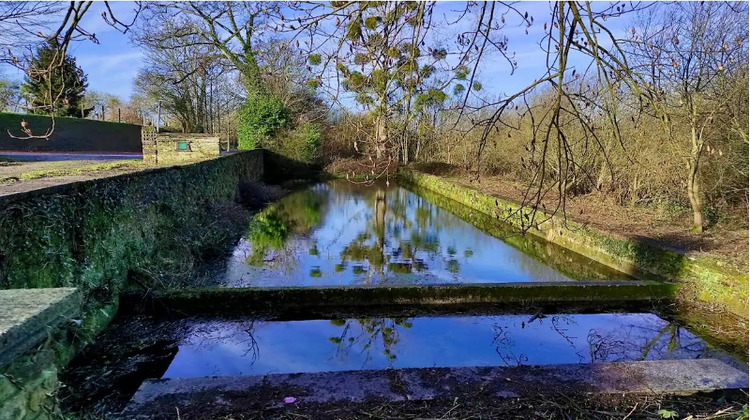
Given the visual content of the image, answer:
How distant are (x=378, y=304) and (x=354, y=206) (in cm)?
1036

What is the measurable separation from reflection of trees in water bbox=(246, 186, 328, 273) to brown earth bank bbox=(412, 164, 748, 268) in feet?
13.4

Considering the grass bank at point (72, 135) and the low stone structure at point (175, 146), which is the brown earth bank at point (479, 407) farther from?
the grass bank at point (72, 135)

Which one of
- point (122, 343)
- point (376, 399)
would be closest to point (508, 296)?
point (376, 399)

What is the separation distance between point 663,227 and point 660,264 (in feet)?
7.90

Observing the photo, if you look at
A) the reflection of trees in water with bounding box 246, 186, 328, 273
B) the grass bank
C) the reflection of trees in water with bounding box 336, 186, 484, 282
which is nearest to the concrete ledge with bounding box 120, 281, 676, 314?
the reflection of trees in water with bounding box 336, 186, 484, 282

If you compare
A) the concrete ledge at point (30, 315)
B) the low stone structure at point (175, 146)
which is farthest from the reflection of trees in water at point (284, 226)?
the concrete ledge at point (30, 315)

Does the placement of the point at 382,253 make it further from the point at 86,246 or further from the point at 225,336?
the point at 86,246

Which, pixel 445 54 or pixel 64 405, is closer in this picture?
pixel 445 54

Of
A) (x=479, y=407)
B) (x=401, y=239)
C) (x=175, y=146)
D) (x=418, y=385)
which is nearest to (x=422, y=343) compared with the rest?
(x=418, y=385)

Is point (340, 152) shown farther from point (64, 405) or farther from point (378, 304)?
point (64, 405)

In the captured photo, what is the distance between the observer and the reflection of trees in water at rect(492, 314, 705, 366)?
5.07 m

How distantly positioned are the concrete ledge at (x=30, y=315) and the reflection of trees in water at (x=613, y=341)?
4442 mm

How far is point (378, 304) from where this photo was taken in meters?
6.20

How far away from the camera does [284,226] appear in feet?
41.2
